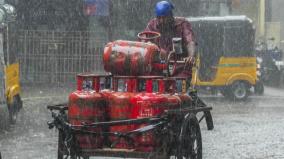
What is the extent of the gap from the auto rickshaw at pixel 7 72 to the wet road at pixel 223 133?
0.36m

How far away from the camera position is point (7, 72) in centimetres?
1362

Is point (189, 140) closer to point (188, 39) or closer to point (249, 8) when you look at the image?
point (188, 39)

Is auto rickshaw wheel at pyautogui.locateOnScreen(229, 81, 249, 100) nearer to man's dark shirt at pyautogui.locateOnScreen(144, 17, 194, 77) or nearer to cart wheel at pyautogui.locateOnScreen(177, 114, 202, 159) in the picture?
man's dark shirt at pyautogui.locateOnScreen(144, 17, 194, 77)

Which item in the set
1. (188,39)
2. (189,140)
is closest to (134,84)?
(189,140)

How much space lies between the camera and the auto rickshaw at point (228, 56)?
20.8 meters

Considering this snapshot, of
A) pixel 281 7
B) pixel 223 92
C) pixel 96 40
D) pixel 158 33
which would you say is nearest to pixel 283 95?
pixel 223 92

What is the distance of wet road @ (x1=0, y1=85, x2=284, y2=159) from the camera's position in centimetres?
1056

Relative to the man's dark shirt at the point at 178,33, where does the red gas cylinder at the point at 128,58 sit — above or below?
below

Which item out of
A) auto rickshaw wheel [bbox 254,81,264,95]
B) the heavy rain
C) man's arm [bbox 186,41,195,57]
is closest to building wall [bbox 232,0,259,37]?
the heavy rain

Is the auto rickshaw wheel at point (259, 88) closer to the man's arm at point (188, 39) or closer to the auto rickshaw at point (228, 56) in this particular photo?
the auto rickshaw at point (228, 56)

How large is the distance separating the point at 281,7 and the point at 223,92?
3253 centimetres

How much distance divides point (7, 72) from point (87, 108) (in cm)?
675

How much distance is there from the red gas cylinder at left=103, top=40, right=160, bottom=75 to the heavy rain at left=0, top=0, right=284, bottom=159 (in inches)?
0.4

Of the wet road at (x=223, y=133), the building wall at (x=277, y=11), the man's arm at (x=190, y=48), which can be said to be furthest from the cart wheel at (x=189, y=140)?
the building wall at (x=277, y=11)
